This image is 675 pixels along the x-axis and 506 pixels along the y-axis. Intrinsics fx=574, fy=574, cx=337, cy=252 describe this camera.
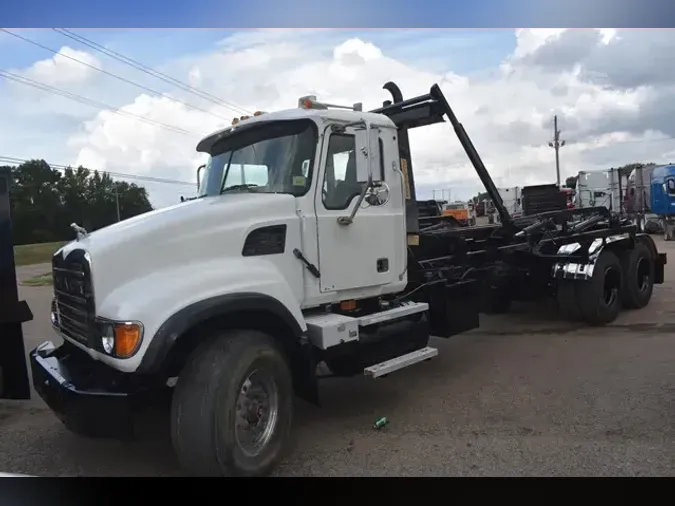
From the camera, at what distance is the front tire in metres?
3.42

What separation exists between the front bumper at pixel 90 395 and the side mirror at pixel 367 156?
2.11 meters

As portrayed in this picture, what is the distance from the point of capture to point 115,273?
355 centimetres

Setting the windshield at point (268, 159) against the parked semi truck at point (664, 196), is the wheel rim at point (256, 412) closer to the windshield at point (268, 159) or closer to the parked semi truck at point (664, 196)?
the windshield at point (268, 159)

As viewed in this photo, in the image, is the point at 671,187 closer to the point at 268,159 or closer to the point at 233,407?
the point at 268,159

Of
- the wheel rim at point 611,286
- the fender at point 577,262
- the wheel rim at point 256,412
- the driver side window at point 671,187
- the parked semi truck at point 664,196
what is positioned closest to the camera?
the wheel rim at point 256,412

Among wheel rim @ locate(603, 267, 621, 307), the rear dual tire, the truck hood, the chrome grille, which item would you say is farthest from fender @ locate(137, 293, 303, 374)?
wheel rim @ locate(603, 267, 621, 307)

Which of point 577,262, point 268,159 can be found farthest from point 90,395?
point 577,262

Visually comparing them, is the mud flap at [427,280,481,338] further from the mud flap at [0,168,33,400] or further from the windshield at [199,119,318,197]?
the mud flap at [0,168,33,400]

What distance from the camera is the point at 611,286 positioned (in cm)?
830

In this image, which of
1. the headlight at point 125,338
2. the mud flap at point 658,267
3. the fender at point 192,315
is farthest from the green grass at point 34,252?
the mud flap at point 658,267

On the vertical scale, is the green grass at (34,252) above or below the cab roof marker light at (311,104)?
below

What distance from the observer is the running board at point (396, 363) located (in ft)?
15.1

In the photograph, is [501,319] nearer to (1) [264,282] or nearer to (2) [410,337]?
(2) [410,337]
